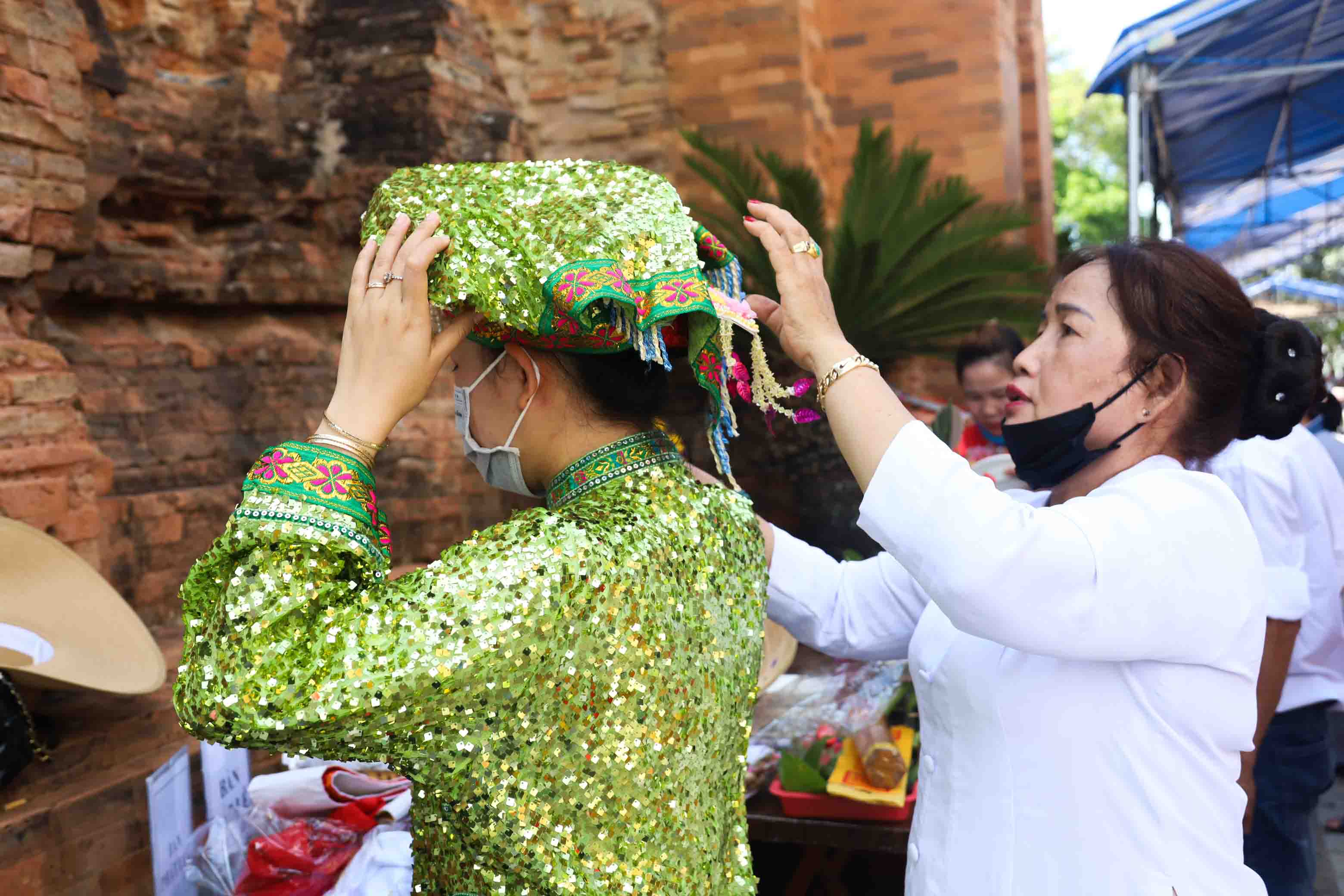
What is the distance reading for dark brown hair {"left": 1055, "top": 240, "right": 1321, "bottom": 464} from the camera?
5.71 feet

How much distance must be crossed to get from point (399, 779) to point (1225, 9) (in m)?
8.31

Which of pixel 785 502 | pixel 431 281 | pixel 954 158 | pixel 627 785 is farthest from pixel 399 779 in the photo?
pixel 954 158

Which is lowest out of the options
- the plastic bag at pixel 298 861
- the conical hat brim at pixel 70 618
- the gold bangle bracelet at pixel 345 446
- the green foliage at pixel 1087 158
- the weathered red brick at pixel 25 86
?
the plastic bag at pixel 298 861

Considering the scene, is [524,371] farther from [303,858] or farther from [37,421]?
[37,421]

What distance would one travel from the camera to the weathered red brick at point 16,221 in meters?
3.35

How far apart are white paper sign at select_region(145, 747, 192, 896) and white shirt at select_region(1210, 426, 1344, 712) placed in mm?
2627

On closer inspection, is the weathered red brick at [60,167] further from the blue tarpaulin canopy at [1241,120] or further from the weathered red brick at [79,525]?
the blue tarpaulin canopy at [1241,120]

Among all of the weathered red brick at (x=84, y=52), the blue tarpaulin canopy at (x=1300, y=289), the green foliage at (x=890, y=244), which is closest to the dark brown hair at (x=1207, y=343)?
the weathered red brick at (x=84, y=52)

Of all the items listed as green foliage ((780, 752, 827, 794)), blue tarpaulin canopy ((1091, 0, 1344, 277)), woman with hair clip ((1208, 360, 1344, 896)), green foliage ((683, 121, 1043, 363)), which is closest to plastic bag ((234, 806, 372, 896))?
green foliage ((780, 752, 827, 794))

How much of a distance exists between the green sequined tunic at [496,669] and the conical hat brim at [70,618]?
1835 millimetres

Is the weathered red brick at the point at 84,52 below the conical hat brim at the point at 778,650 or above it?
above

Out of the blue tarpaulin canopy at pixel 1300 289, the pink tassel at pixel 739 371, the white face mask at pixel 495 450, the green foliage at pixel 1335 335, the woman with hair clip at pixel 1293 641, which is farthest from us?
the green foliage at pixel 1335 335

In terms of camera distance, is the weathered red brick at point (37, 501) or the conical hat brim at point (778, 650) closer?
the weathered red brick at point (37, 501)

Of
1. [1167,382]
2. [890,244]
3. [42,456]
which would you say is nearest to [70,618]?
[42,456]
